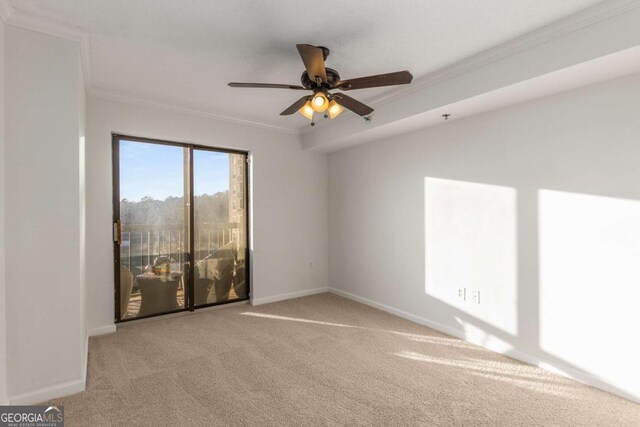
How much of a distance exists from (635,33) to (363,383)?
9.54ft

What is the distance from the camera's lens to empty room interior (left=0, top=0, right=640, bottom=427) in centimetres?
208

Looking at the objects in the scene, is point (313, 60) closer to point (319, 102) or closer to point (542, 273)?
point (319, 102)

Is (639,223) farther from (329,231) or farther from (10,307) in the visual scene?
(10,307)

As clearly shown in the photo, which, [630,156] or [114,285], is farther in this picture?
[114,285]

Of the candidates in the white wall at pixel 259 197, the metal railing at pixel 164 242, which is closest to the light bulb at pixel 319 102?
the white wall at pixel 259 197

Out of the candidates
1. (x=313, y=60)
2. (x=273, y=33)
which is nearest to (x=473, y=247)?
(x=313, y=60)

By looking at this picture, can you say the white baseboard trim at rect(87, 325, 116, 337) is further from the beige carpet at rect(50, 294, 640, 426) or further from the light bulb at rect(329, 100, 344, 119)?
the light bulb at rect(329, 100, 344, 119)

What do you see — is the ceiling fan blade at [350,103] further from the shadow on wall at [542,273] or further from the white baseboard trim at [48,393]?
the white baseboard trim at [48,393]

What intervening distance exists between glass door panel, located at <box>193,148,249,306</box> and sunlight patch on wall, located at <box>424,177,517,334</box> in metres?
2.55

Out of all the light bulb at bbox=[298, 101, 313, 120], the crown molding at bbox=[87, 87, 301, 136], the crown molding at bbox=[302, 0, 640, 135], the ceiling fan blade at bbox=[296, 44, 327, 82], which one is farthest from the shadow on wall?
the crown molding at bbox=[87, 87, 301, 136]

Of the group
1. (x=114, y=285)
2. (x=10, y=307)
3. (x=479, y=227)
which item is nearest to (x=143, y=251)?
(x=114, y=285)

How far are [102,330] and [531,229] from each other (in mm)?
4434

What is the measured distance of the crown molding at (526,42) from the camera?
1922 mm

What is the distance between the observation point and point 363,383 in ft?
8.03
